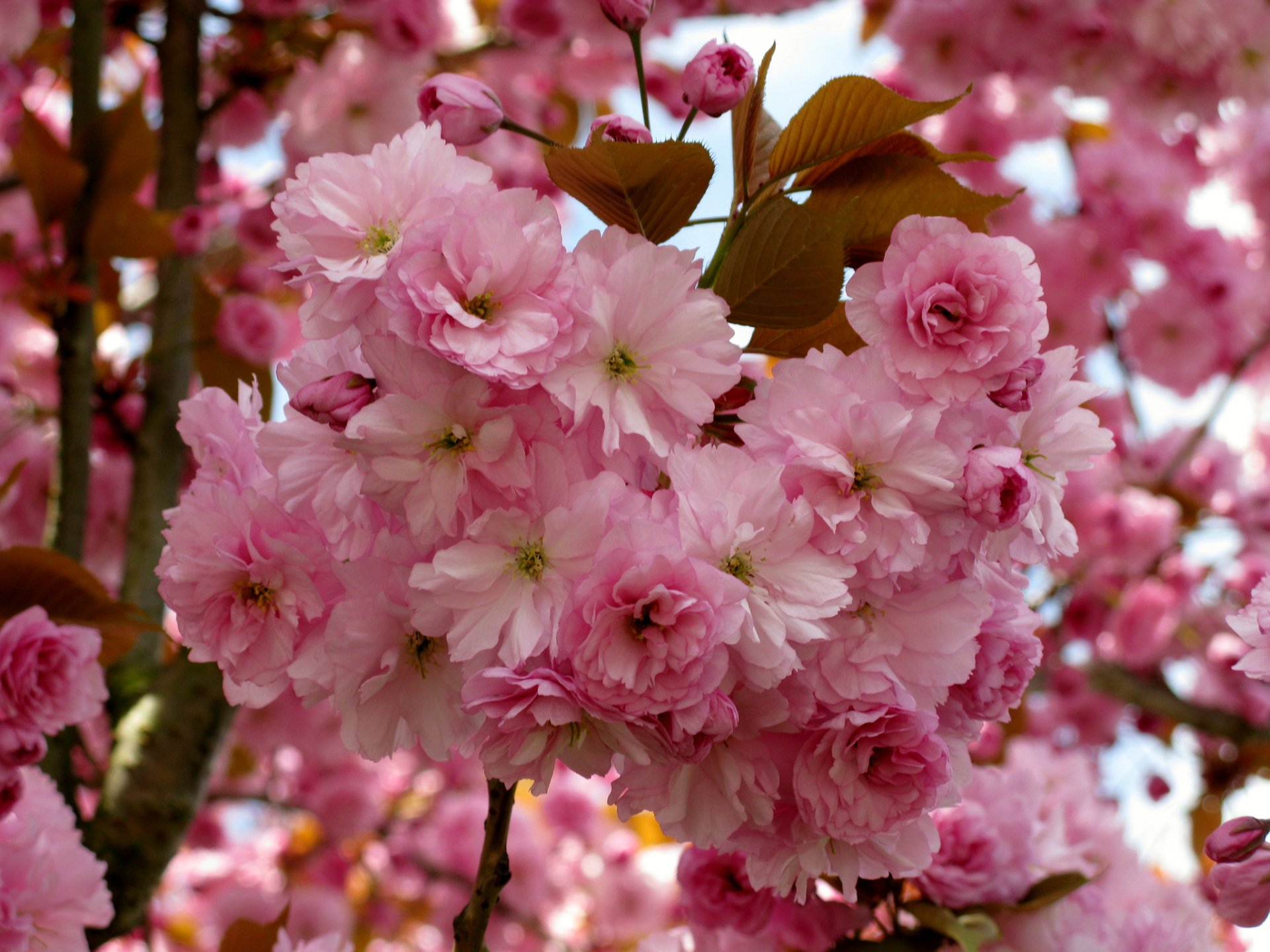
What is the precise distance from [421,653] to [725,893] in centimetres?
42

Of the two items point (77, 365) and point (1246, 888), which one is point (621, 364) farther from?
point (77, 365)

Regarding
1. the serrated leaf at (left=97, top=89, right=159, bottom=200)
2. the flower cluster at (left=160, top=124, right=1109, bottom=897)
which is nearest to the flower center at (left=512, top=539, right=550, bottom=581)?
the flower cluster at (left=160, top=124, right=1109, bottom=897)

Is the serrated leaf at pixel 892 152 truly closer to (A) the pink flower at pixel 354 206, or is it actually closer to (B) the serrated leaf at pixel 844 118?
(B) the serrated leaf at pixel 844 118

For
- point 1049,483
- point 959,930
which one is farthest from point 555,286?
point 959,930

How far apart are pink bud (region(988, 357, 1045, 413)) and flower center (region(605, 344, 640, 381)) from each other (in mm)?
202

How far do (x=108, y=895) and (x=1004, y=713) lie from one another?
725mm

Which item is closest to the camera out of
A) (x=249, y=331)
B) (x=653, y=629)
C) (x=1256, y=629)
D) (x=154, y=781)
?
(x=653, y=629)

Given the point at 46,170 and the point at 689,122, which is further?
the point at 46,170

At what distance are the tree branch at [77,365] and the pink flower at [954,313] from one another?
42.7 inches

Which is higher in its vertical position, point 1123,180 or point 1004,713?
point 1004,713

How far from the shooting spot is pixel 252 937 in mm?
920

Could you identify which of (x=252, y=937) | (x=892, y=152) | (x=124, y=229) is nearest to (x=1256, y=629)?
(x=892, y=152)

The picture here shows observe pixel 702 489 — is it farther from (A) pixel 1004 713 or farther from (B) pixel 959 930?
(B) pixel 959 930

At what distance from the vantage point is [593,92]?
3.01m
